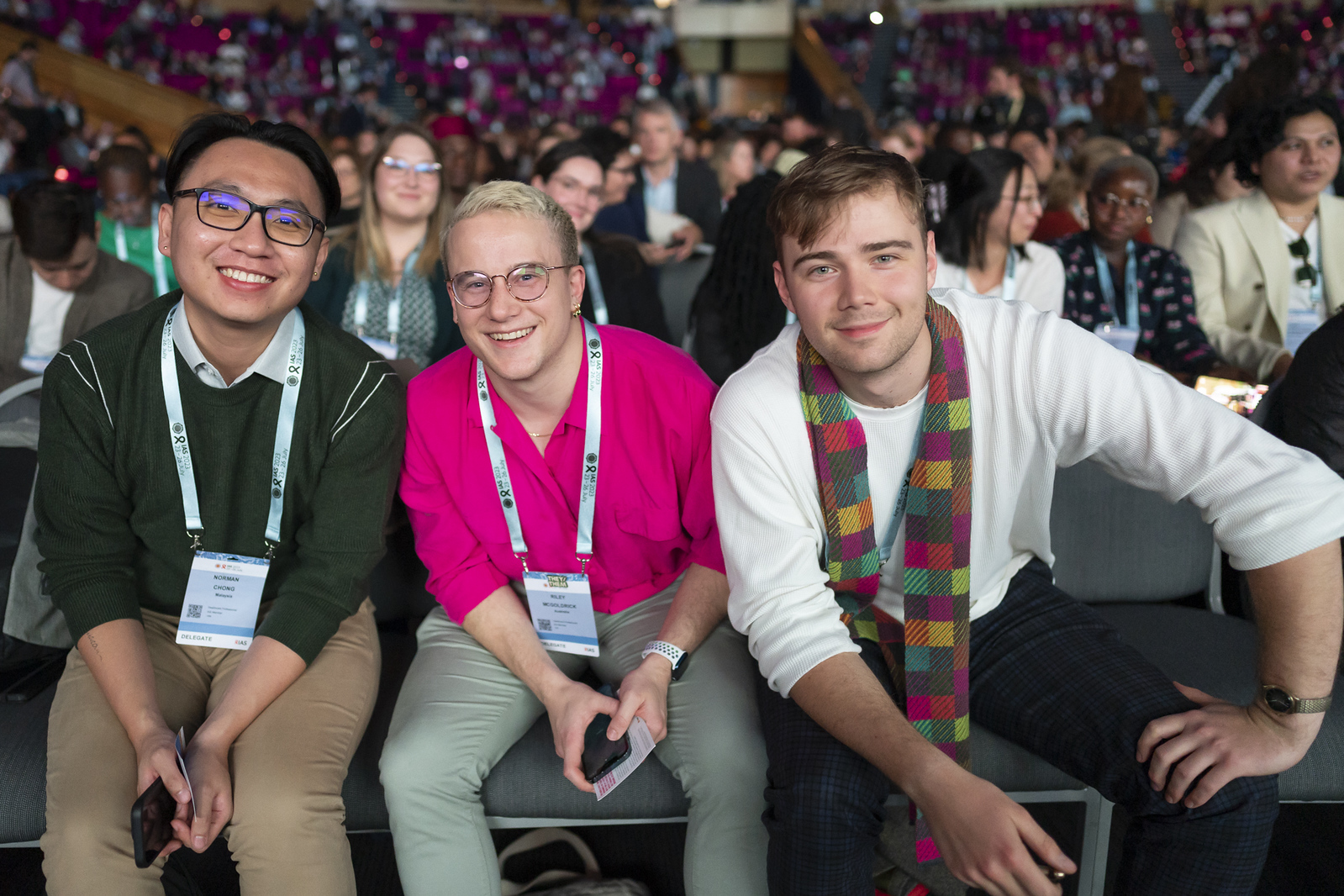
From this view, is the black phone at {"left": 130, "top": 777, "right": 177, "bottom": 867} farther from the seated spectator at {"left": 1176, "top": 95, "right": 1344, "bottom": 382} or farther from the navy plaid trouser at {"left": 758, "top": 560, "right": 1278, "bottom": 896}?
the seated spectator at {"left": 1176, "top": 95, "right": 1344, "bottom": 382}

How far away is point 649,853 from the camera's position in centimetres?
210

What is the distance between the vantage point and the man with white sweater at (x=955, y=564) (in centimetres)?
130

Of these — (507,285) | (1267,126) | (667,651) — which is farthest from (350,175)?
(1267,126)

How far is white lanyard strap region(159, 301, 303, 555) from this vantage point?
63.9 inches

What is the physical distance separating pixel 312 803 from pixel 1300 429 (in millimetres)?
1925

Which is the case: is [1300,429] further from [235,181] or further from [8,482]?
[8,482]

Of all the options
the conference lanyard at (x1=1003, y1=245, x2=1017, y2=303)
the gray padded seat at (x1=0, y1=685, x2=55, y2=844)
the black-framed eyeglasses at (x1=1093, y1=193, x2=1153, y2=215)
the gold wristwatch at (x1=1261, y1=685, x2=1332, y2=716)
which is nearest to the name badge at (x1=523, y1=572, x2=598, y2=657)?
the gray padded seat at (x1=0, y1=685, x2=55, y2=844)

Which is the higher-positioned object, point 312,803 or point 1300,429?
point 1300,429

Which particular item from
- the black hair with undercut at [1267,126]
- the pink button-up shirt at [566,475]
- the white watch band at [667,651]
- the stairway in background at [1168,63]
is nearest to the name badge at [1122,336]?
the black hair with undercut at [1267,126]

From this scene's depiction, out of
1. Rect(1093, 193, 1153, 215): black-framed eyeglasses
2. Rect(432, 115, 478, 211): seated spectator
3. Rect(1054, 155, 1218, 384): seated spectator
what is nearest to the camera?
Rect(1054, 155, 1218, 384): seated spectator

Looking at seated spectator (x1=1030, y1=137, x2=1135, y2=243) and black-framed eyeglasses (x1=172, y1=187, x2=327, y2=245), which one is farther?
seated spectator (x1=1030, y1=137, x2=1135, y2=243)

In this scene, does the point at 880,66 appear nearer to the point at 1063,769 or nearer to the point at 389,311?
the point at 389,311

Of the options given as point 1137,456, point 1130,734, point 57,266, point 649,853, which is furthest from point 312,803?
point 57,266

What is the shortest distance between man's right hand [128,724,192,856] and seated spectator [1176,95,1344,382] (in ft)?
10.8
